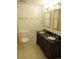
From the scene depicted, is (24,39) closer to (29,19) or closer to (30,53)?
(29,19)

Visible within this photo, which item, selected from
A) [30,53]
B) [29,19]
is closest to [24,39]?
[29,19]

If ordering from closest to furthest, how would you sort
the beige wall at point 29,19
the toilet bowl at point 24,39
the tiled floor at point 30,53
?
1. the tiled floor at point 30,53
2. the toilet bowl at point 24,39
3. the beige wall at point 29,19

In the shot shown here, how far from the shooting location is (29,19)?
257 inches

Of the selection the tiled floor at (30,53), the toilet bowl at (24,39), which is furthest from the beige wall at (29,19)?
the tiled floor at (30,53)

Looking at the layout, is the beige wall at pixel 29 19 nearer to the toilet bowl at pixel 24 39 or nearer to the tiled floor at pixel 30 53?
the toilet bowl at pixel 24 39

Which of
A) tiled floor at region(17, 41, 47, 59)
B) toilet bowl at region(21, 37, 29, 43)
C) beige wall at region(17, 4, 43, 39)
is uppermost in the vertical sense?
beige wall at region(17, 4, 43, 39)

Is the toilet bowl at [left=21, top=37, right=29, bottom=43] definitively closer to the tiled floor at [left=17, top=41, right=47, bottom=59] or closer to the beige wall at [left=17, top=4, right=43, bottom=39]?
the beige wall at [left=17, top=4, right=43, bottom=39]

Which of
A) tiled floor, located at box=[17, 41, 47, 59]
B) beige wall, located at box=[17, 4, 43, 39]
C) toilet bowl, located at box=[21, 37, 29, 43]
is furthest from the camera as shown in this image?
beige wall, located at box=[17, 4, 43, 39]

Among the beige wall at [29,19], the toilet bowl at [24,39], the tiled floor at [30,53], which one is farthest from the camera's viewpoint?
the beige wall at [29,19]

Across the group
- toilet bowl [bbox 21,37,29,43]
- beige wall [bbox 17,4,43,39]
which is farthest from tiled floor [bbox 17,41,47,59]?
beige wall [bbox 17,4,43,39]

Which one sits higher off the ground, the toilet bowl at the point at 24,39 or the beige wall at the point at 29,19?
the beige wall at the point at 29,19

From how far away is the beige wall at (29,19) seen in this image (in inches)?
252

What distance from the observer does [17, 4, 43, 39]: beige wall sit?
6402mm
